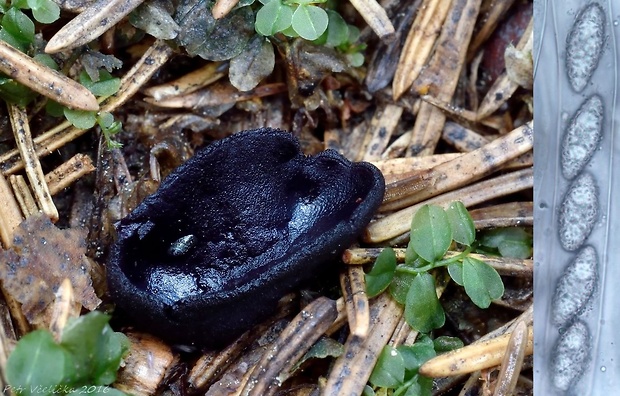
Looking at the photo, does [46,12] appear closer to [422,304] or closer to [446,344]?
[422,304]

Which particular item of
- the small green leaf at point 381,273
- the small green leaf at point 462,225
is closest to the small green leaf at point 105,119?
the small green leaf at point 381,273

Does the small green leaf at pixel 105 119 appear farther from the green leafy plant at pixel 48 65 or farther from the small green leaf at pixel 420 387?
the small green leaf at pixel 420 387

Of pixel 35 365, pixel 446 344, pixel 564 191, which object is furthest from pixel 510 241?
pixel 35 365

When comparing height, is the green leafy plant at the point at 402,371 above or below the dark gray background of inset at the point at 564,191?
below

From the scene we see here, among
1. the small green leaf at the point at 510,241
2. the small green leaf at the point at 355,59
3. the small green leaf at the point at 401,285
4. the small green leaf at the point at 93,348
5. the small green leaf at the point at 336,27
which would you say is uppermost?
the small green leaf at the point at 336,27

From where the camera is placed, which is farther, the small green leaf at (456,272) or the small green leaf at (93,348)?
the small green leaf at (456,272)

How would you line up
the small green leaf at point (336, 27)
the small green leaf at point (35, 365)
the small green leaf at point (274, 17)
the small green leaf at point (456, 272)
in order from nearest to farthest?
the small green leaf at point (35, 365)
the small green leaf at point (456, 272)
the small green leaf at point (274, 17)
the small green leaf at point (336, 27)
